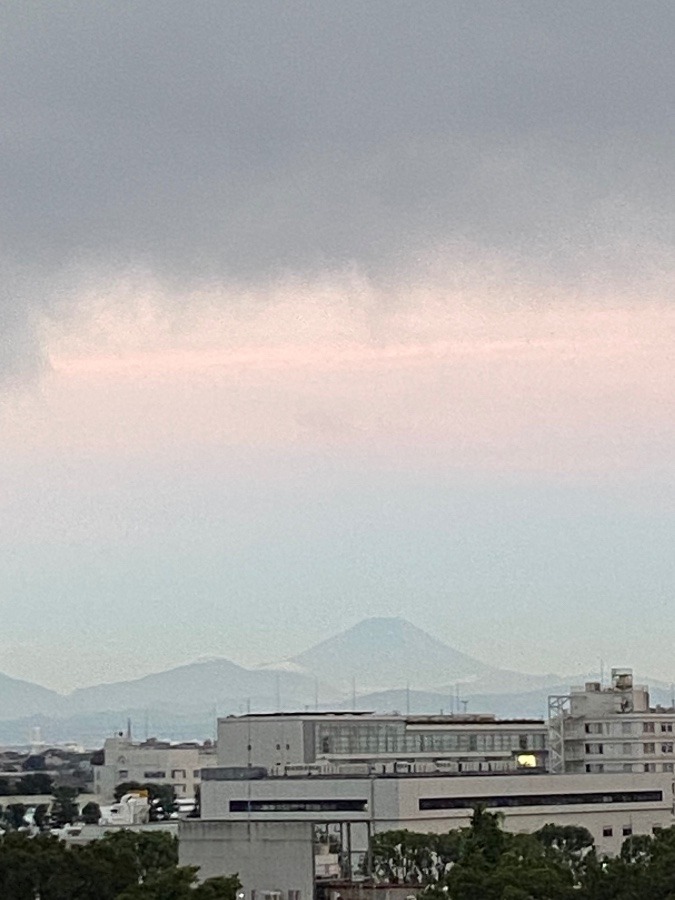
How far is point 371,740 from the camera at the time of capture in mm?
178750

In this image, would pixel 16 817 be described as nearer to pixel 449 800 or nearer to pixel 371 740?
pixel 371 740

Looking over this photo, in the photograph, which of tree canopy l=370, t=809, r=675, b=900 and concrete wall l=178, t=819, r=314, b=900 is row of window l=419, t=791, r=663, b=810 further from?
concrete wall l=178, t=819, r=314, b=900

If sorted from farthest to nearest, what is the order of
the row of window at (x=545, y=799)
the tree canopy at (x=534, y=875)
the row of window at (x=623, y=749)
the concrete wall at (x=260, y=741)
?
1. the concrete wall at (x=260, y=741)
2. the row of window at (x=623, y=749)
3. the row of window at (x=545, y=799)
4. the tree canopy at (x=534, y=875)

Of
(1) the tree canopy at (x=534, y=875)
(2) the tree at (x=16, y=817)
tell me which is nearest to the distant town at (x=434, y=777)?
(2) the tree at (x=16, y=817)

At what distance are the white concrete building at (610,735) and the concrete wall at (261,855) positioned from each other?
A: 70454mm

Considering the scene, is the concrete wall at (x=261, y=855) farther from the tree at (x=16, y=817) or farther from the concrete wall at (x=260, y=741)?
the tree at (x=16, y=817)

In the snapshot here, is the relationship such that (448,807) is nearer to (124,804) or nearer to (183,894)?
(124,804)

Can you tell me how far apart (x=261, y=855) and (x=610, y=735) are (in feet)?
248

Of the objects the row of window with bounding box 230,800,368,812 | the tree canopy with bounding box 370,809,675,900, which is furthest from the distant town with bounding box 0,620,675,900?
the tree canopy with bounding box 370,809,675,900

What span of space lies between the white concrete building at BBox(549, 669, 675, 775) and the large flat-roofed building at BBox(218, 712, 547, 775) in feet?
18.5

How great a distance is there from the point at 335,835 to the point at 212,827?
48.0m

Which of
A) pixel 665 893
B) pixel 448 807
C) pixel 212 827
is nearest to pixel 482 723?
pixel 448 807

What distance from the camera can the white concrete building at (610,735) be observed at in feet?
514

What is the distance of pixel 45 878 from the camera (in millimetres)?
74438
